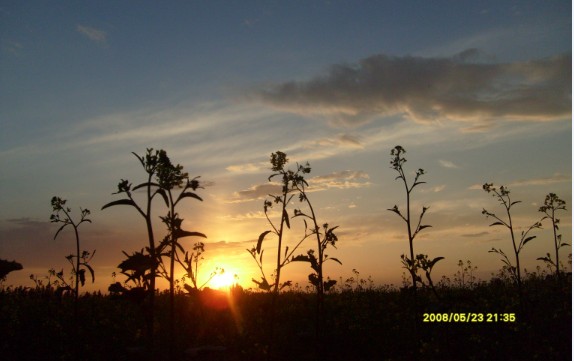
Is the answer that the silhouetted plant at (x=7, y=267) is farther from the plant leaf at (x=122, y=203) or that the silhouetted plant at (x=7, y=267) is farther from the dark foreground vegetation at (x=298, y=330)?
the plant leaf at (x=122, y=203)

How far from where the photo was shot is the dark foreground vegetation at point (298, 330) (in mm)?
9906

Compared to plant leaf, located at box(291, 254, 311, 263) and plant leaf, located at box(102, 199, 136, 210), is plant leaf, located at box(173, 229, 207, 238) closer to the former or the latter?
plant leaf, located at box(102, 199, 136, 210)

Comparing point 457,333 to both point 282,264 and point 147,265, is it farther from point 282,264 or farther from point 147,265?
point 147,265

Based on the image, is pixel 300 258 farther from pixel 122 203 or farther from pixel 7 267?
pixel 7 267

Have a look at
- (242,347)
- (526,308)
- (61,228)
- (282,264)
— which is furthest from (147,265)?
(526,308)

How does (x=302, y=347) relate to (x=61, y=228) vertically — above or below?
below

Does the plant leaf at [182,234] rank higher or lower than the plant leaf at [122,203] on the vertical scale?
lower

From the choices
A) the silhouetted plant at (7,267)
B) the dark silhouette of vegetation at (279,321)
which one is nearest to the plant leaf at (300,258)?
the dark silhouette of vegetation at (279,321)

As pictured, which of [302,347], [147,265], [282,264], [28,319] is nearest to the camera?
[147,265]

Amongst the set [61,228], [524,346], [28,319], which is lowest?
[524,346]

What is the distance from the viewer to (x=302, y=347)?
1063cm

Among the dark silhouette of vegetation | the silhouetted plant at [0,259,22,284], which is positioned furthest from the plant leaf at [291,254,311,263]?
the silhouetted plant at [0,259,22,284]

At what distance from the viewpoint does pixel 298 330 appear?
1188cm

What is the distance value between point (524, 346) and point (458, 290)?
20.3 feet
